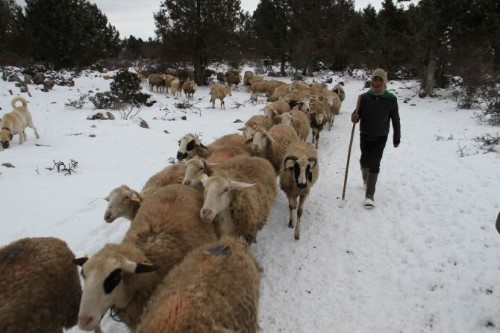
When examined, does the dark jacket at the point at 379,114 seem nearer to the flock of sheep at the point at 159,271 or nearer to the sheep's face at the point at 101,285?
the flock of sheep at the point at 159,271

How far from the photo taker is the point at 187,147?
7.02m

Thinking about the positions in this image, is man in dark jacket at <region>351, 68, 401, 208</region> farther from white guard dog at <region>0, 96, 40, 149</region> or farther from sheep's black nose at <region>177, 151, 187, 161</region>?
white guard dog at <region>0, 96, 40, 149</region>

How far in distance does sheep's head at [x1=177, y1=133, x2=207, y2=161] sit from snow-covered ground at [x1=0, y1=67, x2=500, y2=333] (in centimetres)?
116

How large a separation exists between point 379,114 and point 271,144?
7.41 ft

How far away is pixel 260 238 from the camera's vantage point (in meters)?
5.57

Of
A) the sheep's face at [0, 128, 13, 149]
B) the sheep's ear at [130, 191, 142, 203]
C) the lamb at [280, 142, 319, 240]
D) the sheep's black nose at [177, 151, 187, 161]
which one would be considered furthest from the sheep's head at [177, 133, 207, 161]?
the sheep's face at [0, 128, 13, 149]

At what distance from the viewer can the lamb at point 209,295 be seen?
2369mm

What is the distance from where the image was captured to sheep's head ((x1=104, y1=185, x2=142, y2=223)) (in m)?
4.48

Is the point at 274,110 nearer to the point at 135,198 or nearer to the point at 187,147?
the point at 187,147

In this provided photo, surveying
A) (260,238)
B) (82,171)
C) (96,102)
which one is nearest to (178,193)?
(260,238)

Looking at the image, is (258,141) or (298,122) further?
(298,122)

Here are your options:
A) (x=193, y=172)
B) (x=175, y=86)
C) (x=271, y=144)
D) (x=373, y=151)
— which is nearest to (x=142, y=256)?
(x=193, y=172)

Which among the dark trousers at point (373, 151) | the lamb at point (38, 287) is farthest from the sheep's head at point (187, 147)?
the lamb at point (38, 287)

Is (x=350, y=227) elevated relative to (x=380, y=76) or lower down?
lower down
